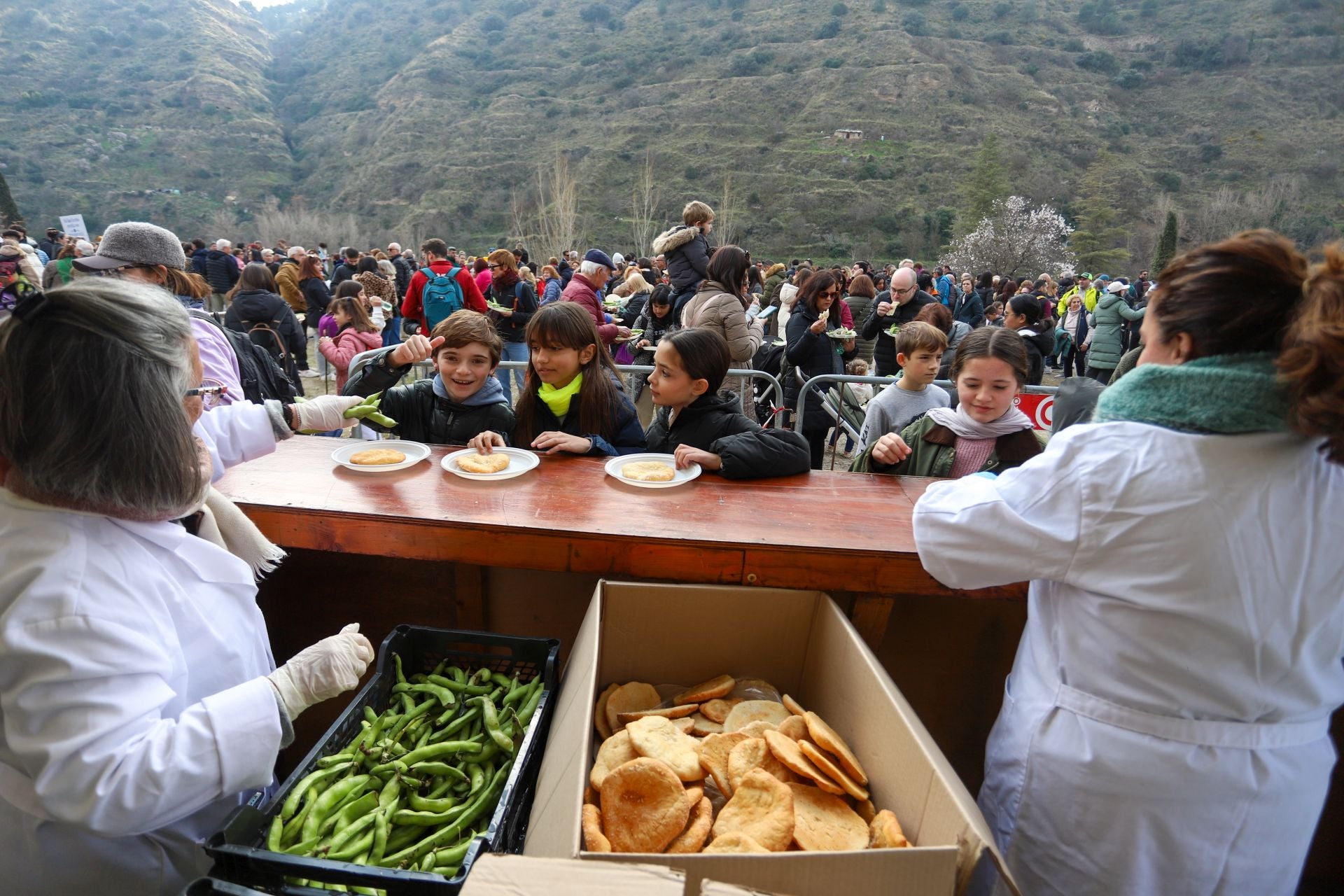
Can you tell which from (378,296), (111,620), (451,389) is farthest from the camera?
(378,296)

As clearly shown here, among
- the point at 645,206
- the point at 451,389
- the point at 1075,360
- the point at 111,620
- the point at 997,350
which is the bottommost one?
the point at 1075,360

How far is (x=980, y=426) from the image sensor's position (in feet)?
9.20

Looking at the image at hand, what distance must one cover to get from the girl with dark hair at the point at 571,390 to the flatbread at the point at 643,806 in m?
1.90

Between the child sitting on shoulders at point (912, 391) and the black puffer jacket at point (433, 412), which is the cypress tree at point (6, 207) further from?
the child sitting on shoulders at point (912, 391)

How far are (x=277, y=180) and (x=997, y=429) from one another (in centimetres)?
6516

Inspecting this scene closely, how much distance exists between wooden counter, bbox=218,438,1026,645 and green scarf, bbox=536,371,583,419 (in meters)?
1.01

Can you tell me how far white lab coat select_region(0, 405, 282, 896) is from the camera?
1.09m

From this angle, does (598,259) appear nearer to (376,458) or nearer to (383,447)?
(383,447)

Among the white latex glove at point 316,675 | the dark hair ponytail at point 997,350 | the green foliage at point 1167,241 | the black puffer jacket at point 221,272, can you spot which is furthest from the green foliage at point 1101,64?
the white latex glove at point 316,675

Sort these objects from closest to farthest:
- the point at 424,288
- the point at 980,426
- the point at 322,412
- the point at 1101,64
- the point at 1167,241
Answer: the point at 322,412, the point at 980,426, the point at 424,288, the point at 1167,241, the point at 1101,64

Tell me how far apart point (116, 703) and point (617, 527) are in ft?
3.79

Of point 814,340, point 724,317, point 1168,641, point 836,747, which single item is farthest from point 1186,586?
point 814,340

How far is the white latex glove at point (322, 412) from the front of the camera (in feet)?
8.09

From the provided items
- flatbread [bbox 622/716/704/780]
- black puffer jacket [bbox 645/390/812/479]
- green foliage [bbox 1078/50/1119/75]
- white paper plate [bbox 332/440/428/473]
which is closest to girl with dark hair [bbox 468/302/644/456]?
black puffer jacket [bbox 645/390/812/479]
